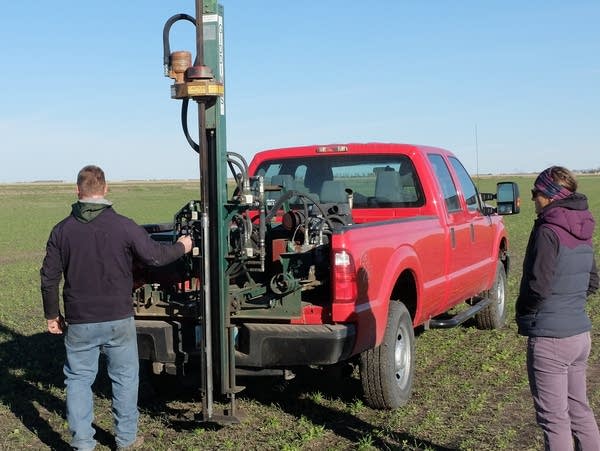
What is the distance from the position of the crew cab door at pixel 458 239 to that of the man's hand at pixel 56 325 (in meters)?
3.27

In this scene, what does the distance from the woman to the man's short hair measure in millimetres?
2484

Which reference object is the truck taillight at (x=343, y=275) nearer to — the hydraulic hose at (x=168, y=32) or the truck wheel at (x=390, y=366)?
the truck wheel at (x=390, y=366)

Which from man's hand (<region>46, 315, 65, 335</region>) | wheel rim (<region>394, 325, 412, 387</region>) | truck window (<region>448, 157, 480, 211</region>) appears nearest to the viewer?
man's hand (<region>46, 315, 65, 335</region>)

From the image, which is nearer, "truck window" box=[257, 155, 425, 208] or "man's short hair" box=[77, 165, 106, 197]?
"man's short hair" box=[77, 165, 106, 197]

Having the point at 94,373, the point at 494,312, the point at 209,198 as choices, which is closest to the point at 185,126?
the point at 209,198

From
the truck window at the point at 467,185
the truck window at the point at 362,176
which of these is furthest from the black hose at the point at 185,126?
the truck window at the point at 467,185

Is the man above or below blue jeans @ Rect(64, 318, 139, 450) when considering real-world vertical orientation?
above

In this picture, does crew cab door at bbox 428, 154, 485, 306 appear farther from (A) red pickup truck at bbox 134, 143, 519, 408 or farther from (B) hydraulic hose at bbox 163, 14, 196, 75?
(B) hydraulic hose at bbox 163, 14, 196, 75

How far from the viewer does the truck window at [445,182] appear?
6855 mm

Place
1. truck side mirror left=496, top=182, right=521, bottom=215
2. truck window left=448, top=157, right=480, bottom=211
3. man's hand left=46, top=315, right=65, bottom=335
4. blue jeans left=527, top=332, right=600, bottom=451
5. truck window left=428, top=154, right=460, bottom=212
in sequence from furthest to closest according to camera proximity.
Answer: truck window left=448, top=157, right=480, bottom=211
truck side mirror left=496, top=182, right=521, bottom=215
truck window left=428, top=154, right=460, bottom=212
man's hand left=46, top=315, right=65, bottom=335
blue jeans left=527, top=332, right=600, bottom=451

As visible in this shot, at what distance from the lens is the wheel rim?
18.3ft

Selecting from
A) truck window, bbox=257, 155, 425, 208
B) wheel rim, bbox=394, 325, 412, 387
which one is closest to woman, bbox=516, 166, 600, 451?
wheel rim, bbox=394, 325, 412, 387

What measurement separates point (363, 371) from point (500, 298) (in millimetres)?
3885

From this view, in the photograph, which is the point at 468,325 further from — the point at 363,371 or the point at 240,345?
the point at 240,345
